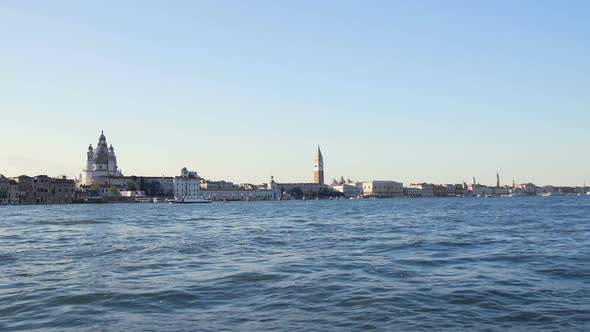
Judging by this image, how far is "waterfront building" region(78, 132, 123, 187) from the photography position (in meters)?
181

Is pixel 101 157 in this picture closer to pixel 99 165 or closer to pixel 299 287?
pixel 99 165

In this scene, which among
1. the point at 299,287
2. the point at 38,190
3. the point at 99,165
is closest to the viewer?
the point at 299,287

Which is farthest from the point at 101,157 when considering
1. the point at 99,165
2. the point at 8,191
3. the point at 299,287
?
the point at 299,287

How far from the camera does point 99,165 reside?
185 meters

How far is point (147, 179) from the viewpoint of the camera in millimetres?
181875

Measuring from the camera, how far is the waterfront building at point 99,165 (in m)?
181

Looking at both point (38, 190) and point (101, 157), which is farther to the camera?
point (101, 157)

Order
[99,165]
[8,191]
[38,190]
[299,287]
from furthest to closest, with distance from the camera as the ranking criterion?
[99,165]
[38,190]
[8,191]
[299,287]

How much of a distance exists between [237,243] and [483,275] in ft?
44.0

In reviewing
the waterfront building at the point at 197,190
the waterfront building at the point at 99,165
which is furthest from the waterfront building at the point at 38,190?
the waterfront building at the point at 197,190

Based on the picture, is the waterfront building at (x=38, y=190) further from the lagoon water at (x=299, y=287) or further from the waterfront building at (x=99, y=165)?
the lagoon water at (x=299, y=287)

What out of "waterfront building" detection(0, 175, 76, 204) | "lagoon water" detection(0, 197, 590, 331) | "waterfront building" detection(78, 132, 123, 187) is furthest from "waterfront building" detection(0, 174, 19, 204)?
"lagoon water" detection(0, 197, 590, 331)

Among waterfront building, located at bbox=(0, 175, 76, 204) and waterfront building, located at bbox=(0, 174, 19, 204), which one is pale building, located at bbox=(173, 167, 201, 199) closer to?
waterfront building, located at bbox=(0, 175, 76, 204)

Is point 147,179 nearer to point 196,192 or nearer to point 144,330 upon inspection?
point 196,192
